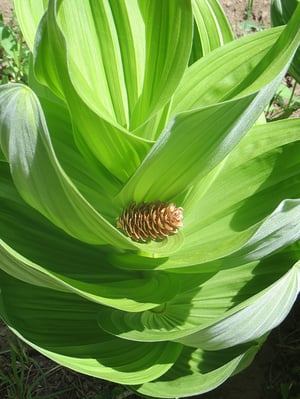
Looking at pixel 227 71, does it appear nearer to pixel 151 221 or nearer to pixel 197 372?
pixel 151 221

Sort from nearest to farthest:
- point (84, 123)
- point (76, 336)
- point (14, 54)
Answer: point (84, 123), point (76, 336), point (14, 54)

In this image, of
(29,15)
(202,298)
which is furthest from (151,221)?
(29,15)

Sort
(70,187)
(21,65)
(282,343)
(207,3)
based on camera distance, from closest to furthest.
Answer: (70,187), (207,3), (282,343), (21,65)

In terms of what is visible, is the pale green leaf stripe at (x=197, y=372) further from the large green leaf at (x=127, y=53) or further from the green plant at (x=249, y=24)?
the green plant at (x=249, y=24)

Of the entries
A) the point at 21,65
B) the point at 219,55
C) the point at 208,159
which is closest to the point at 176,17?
the point at 219,55

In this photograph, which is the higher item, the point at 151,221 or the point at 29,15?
the point at 29,15

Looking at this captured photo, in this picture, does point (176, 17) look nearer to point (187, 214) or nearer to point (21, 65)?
point (187, 214)

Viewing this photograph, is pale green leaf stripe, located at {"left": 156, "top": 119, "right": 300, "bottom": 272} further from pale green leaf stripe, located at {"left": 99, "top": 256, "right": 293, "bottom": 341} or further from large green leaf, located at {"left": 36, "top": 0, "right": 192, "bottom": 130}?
large green leaf, located at {"left": 36, "top": 0, "right": 192, "bottom": 130}
